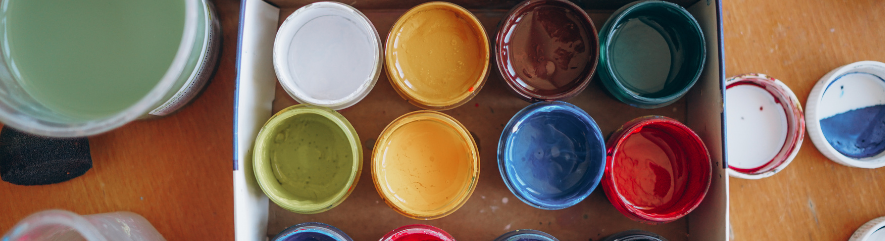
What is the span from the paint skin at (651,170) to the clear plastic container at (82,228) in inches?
55.6

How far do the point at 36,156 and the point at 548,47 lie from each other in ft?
5.06

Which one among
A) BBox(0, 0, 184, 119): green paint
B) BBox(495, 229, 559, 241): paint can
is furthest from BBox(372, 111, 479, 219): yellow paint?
BBox(0, 0, 184, 119): green paint

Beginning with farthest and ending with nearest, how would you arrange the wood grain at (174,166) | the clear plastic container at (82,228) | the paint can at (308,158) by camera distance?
the wood grain at (174,166)
the paint can at (308,158)
the clear plastic container at (82,228)

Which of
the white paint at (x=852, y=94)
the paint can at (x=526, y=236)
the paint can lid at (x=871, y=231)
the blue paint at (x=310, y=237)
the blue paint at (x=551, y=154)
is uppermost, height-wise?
the white paint at (x=852, y=94)

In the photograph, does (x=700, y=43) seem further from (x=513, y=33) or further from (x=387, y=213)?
(x=387, y=213)

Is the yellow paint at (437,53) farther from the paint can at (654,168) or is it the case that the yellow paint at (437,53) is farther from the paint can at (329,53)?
the paint can at (654,168)

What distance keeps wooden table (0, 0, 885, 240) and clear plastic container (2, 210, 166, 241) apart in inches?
1.5

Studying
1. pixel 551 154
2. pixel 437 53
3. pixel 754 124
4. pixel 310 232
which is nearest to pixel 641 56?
pixel 551 154

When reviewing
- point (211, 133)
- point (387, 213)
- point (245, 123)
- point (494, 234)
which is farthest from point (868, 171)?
point (211, 133)

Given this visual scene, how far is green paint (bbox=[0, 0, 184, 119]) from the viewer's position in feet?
3.44

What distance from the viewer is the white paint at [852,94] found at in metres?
1.27

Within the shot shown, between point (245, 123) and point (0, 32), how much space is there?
2.40ft

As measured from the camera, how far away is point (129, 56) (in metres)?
1.06

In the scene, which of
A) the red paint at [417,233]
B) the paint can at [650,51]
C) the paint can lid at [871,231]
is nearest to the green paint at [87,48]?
the red paint at [417,233]
